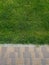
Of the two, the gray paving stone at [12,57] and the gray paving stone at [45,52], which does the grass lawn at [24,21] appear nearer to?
the gray paving stone at [45,52]

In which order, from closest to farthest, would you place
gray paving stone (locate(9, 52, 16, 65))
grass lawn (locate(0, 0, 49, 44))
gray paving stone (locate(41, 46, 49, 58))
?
gray paving stone (locate(9, 52, 16, 65)) → gray paving stone (locate(41, 46, 49, 58)) → grass lawn (locate(0, 0, 49, 44))

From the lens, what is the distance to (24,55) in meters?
4.37

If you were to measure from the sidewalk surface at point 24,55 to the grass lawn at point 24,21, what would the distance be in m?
0.20

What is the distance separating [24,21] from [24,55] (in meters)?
1.06

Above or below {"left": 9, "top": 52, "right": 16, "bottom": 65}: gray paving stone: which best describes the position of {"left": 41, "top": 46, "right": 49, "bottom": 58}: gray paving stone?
below

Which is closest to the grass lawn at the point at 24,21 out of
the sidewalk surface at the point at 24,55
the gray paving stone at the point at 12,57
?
the sidewalk surface at the point at 24,55

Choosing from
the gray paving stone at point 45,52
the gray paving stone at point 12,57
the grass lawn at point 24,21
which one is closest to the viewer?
the gray paving stone at point 12,57

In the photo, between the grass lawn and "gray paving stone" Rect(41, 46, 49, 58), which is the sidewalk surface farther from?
the grass lawn

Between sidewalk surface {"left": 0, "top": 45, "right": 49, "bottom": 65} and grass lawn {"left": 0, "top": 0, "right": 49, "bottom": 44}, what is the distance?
0.20m

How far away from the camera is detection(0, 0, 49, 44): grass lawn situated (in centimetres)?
479

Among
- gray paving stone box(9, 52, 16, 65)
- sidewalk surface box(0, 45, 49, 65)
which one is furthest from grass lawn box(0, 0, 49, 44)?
gray paving stone box(9, 52, 16, 65)

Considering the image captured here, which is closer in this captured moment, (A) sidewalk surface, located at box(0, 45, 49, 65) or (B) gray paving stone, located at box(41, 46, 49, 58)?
(A) sidewalk surface, located at box(0, 45, 49, 65)

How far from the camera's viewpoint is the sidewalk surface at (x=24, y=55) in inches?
166

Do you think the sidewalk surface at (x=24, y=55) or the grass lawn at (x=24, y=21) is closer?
the sidewalk surface at (x=24, y=55)
